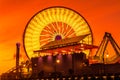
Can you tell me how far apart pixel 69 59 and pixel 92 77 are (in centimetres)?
1167

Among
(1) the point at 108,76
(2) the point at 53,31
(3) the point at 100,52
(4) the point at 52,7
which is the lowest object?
(1) the point at 108,76

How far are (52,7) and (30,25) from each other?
6035mm

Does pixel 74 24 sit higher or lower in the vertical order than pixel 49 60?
higher

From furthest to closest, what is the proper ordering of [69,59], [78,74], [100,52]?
1. [100,52]
2. [69,59]
3. [78,74]

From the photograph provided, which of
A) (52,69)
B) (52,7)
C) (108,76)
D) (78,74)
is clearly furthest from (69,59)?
(52,7)

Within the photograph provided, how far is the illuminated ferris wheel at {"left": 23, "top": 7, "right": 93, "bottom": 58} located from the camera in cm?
7569

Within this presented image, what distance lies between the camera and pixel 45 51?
66.9m

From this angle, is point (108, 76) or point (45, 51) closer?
point (108, 76)

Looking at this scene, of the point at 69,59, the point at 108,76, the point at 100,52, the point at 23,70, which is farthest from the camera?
the point at 23,70

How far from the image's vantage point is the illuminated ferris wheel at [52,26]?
75.7 meters

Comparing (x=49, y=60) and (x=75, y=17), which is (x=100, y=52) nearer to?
(x=49, y=60)

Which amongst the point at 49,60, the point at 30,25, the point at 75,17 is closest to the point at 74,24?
the point at 75,17

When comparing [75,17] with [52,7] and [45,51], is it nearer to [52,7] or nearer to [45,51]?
[52,7]

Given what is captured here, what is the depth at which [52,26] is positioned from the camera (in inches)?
3034
